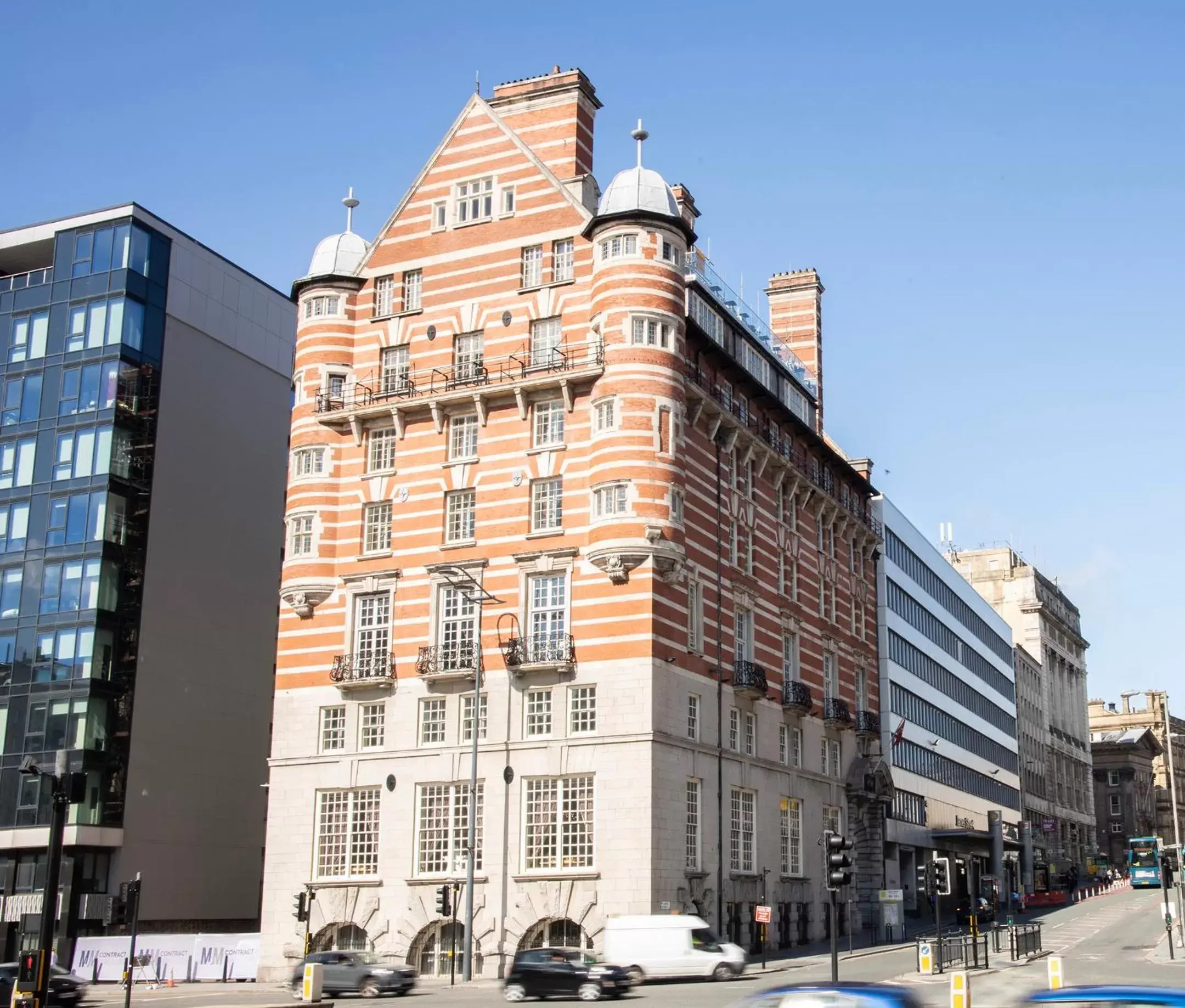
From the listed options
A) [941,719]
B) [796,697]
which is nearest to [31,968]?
[796,697]

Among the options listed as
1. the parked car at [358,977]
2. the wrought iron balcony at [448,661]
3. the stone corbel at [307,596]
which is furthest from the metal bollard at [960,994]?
the stone corbel at [307,596]

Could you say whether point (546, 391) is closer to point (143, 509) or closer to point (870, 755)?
point (143, 509)

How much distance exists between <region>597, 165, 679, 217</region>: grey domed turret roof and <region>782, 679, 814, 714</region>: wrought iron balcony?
20984 mm

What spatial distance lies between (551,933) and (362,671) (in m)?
12.4

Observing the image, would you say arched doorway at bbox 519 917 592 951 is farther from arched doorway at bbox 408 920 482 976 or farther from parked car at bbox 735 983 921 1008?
parked car at bbox 735 983 921 1008

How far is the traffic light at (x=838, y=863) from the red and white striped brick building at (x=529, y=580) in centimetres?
1756

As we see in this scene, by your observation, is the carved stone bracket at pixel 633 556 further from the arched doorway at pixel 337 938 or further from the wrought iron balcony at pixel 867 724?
the wrought iron balcony at pixel 867 724

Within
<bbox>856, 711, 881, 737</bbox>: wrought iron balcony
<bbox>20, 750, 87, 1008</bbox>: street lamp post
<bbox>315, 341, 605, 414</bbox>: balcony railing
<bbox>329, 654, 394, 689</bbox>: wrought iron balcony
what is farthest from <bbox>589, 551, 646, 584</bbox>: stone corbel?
<bbox>20, 750, 87, 1008</bbox>: street lamp post

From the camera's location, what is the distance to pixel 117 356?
223 ft

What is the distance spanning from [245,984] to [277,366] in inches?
1377

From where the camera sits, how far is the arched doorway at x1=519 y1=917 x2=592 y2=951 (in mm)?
51156

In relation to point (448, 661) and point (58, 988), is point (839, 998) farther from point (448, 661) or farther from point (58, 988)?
point (448, 661)

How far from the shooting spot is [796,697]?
208 ft

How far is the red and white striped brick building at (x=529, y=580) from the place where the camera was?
52.4 m
